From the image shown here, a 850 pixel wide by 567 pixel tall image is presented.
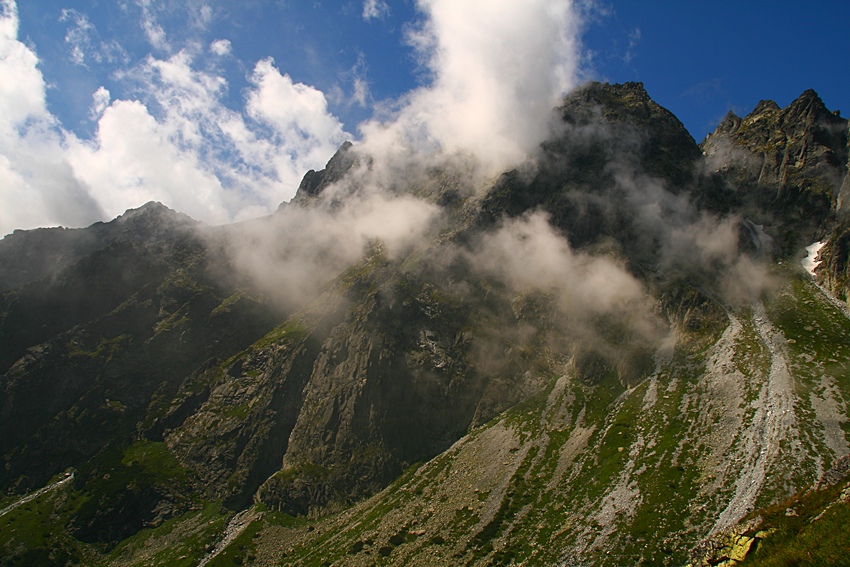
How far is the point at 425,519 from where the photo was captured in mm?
119938

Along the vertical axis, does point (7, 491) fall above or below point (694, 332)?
above

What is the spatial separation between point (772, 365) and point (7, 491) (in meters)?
273

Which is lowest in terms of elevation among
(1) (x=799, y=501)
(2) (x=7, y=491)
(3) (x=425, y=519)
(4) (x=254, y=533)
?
(3) (x=425, y=519)

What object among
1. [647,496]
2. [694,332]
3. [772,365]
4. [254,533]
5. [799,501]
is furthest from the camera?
[694,332]

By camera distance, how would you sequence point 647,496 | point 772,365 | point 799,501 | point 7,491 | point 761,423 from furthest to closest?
Result: point 7,491 < point 772,365 < point 761,423 < point 647,496 < point 799,501

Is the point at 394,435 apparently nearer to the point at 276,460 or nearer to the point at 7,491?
the point at 276,460

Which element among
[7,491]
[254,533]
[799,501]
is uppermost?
[7,491]

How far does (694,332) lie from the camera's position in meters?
169

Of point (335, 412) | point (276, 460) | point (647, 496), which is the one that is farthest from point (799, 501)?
point (276, 460)

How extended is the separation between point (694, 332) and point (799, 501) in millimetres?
153330

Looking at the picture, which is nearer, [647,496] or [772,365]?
[647,496]

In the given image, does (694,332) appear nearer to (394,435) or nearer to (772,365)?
(772,365)

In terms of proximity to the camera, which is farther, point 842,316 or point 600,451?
point 842,316

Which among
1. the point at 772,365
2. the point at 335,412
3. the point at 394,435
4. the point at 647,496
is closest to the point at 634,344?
the point at 772,365
